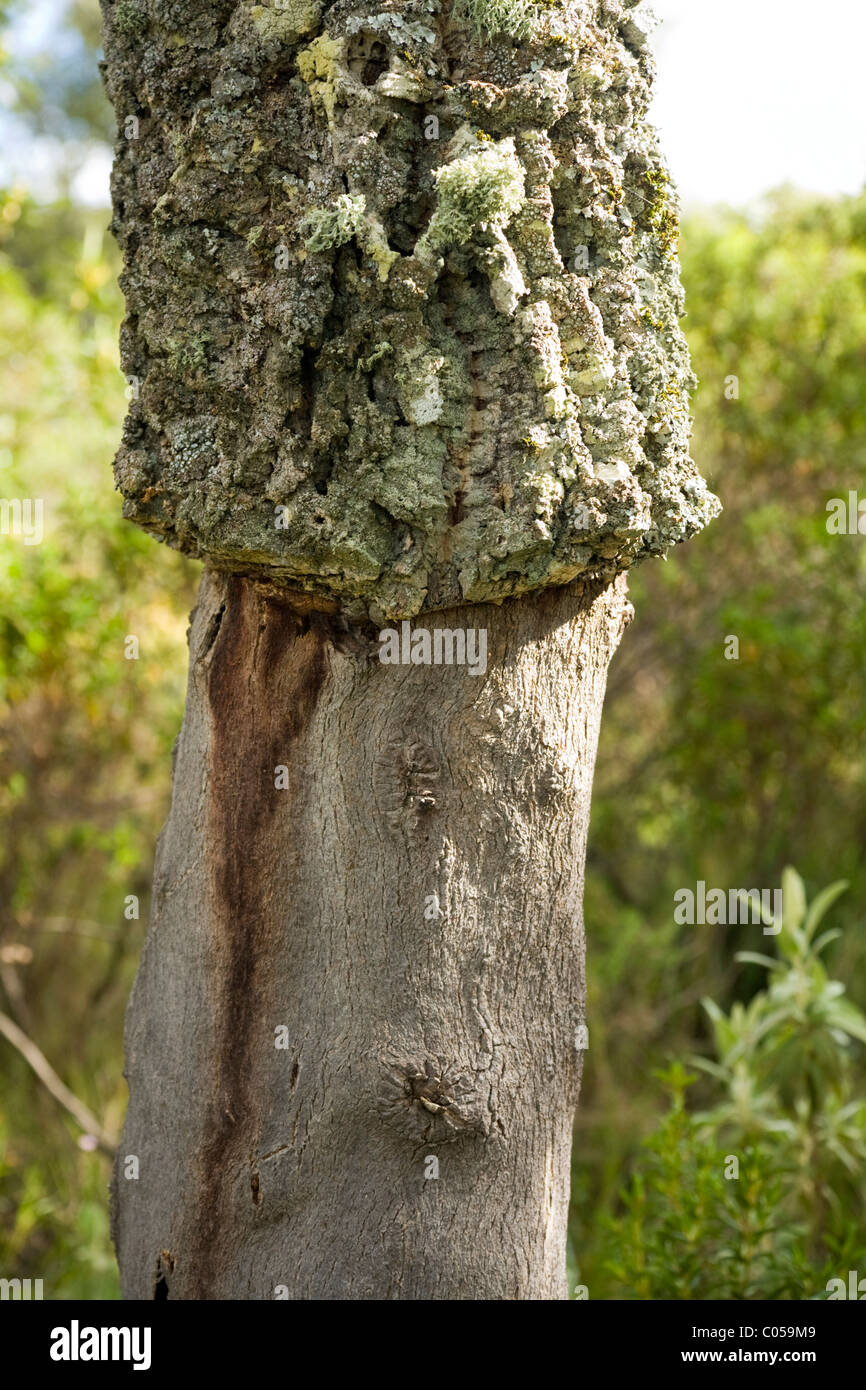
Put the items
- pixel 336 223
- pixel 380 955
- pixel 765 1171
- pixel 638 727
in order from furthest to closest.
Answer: pixel 638 727, pixel 765 1171, pixel 380 955, pixel 336 223

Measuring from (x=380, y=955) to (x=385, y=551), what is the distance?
579 mm

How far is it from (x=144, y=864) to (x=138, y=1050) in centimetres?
281

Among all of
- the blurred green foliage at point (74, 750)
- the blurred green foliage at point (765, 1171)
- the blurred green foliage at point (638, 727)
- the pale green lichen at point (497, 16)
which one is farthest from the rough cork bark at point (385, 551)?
the blurred green foliage at point (74, 750)

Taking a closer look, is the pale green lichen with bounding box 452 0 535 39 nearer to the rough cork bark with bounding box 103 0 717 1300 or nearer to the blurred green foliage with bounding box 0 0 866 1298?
the rough cork bark with bounding box 103 0 717 1300

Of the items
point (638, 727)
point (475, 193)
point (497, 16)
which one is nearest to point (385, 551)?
point (475, 193)

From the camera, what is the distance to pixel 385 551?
1583 mm

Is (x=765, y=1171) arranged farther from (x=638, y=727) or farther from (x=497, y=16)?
(x=638, y=727)

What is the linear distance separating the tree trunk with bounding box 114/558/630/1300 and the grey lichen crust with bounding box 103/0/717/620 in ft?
0.47

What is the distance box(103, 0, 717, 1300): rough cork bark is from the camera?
5.04ft

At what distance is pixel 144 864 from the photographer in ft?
15.2

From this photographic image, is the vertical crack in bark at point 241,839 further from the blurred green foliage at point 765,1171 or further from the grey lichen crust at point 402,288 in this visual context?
the blurred green foliage at point 765,1171

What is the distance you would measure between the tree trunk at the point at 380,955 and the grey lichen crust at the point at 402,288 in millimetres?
144

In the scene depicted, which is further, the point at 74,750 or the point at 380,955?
the point at 74,750
